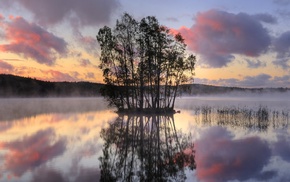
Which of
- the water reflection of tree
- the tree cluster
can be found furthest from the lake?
the tree cluster

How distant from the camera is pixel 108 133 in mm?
24859

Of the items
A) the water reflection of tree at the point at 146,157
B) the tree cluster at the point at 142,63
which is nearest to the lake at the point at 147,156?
the water reflection of tree at the point at 146,157

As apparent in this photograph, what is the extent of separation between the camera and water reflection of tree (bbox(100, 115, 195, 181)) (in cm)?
1234

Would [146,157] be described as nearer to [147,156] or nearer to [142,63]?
[147,156]

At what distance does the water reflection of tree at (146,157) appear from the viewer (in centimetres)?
1234

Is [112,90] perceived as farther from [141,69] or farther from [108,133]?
[108,133]

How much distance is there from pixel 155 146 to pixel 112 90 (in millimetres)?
26371

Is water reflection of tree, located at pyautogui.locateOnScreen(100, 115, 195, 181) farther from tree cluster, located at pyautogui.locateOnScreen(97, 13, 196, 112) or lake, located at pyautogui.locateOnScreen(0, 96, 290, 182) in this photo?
tree cluster, located at pyautogui.locateOnScreen(97, 13, 196, 112)

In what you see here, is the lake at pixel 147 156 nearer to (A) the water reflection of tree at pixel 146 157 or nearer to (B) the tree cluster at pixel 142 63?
(A) the water reflection of tree at pixel 146 157

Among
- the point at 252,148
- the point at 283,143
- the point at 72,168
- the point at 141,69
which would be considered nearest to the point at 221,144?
the point at 252,148

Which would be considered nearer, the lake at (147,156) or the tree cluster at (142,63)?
the lake at (147,156)

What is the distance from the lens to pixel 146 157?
15.6m

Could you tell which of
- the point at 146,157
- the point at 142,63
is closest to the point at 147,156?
the point at 146,157

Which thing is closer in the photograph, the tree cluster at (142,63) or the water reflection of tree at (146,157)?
the water reflection of tree at (146,157)
